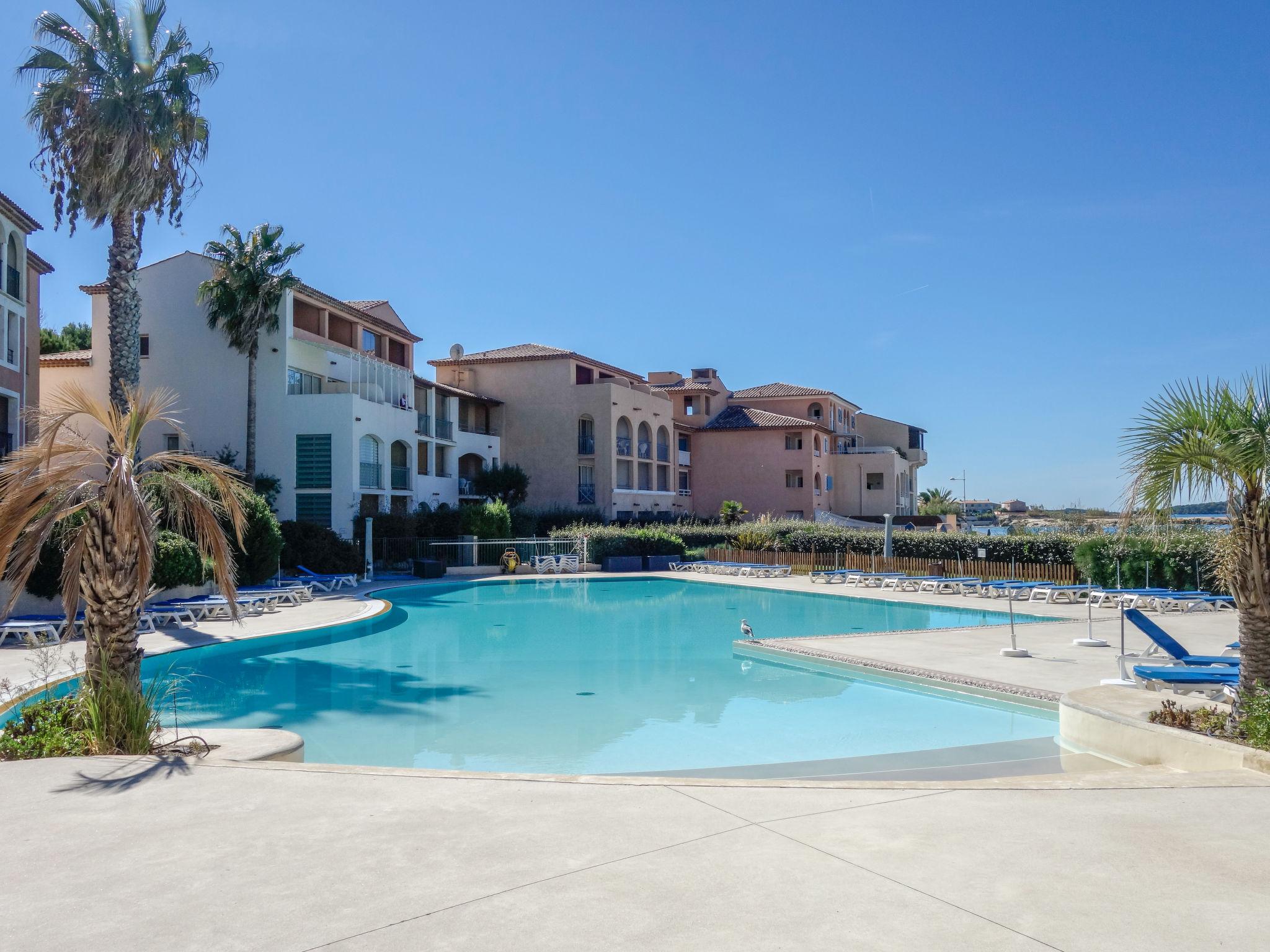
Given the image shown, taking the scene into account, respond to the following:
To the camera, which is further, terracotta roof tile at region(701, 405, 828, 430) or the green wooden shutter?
terracotta roof tile at region(701, 405, 828, 430)

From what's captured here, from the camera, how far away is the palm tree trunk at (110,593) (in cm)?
729

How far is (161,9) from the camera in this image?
70.3 feet

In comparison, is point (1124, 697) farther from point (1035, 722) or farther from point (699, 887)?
point (699, 887)

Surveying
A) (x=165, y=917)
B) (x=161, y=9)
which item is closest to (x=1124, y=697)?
(x=165, y=917)

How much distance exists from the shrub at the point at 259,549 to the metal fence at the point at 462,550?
679 centimetres

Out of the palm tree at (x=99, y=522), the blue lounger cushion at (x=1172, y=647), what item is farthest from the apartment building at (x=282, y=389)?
the blue lounger cushion at (x=1172, y=647)

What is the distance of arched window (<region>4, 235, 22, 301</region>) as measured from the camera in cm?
2388

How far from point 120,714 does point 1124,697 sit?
27.4 ft

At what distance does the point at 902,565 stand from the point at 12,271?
26.3 metres

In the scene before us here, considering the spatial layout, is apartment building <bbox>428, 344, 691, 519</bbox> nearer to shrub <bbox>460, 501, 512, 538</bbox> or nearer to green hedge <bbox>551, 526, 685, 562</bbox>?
green hedge <bbox>551, 526, 685, 562</bbox>

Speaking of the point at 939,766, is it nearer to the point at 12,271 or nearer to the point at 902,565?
the point at 902,565

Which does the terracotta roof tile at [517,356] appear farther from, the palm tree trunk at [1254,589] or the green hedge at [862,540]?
the palm tree trunk at [1254,589]

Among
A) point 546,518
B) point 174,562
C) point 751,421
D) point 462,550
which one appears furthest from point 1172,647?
point 751,421

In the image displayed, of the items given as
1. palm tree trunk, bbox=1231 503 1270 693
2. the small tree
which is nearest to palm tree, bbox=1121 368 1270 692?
palm tree trunk, bbox=1231 503 1270 693
